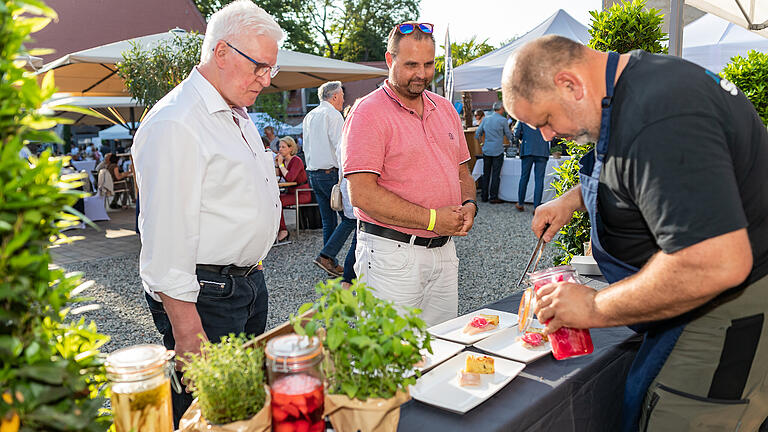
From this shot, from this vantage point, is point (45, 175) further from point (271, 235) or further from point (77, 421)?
point (271, 235)

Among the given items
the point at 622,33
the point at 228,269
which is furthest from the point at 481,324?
the point at 622,33

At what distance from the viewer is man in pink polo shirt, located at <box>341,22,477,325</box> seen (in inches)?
89.4

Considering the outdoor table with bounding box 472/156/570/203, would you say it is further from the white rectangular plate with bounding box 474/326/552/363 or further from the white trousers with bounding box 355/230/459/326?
the white rectangular plate with bounding box 474/326/552/363

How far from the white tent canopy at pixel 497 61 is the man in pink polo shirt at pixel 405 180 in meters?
7.32

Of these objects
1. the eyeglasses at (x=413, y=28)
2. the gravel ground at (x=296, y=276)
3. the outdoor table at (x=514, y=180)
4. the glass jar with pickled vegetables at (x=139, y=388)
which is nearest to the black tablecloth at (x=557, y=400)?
the glass jar with pickled vegetables at (x=139, y=388)

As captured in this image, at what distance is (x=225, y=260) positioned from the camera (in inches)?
69.4

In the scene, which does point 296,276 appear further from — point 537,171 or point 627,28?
point 537,171

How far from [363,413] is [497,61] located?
1002 cm

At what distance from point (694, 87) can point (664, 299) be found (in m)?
0.47

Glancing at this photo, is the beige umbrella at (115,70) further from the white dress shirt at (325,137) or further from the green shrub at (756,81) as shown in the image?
the green shrub at (756,81)

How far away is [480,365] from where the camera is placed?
152 cm

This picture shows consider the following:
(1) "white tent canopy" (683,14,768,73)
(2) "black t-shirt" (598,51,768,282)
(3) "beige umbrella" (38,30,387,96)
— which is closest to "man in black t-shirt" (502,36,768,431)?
(2) "black t-shirt" (598,51,768,282)

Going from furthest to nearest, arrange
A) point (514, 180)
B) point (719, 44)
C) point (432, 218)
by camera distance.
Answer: point (514, 180)
point (719, 44)
point (432, 218)

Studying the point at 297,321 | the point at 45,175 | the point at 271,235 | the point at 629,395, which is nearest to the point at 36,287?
the point at 45,175
